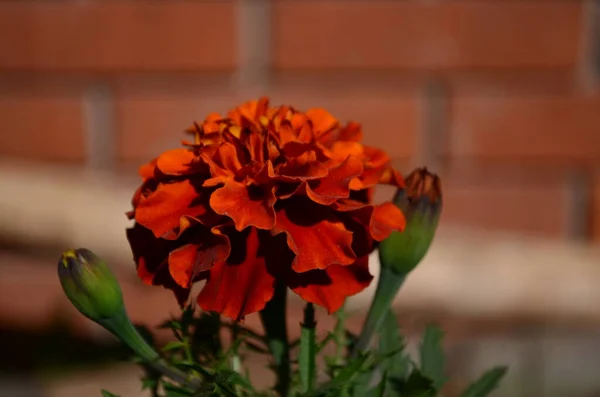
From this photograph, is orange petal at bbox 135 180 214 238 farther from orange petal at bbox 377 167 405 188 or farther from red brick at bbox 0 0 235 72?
red brick at bbox 0 0 235 72

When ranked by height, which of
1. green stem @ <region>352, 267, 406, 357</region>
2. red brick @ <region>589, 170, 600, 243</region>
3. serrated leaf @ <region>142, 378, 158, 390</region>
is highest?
green stem @ <region>352, 267, 406, 357</region>

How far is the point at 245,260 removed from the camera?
0.26 meters

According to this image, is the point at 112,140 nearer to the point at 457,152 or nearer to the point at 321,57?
the point at 321,57

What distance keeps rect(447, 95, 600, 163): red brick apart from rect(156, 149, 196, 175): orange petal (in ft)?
2.37

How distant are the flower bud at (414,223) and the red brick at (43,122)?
2.50ft

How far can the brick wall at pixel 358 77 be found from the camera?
3.09 feet

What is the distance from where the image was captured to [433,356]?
0.34 metres

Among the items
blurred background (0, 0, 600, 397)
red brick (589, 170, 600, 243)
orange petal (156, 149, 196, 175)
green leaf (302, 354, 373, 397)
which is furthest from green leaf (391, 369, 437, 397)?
red brick (589, 170, 600, 243)

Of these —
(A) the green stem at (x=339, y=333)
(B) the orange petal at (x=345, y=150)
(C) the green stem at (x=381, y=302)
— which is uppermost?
(B) the orange petal at (x=345, y=150)

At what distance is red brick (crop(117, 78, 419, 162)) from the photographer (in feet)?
3.11

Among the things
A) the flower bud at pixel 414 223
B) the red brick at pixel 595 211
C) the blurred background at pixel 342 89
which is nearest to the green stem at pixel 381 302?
the flower bud at pixel 414 223

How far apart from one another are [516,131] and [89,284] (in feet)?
2.61

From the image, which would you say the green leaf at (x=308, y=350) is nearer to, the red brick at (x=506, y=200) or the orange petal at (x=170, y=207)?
the orange petal at (x=170, y=207)

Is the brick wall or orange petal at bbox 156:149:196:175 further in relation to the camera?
the brick wall
